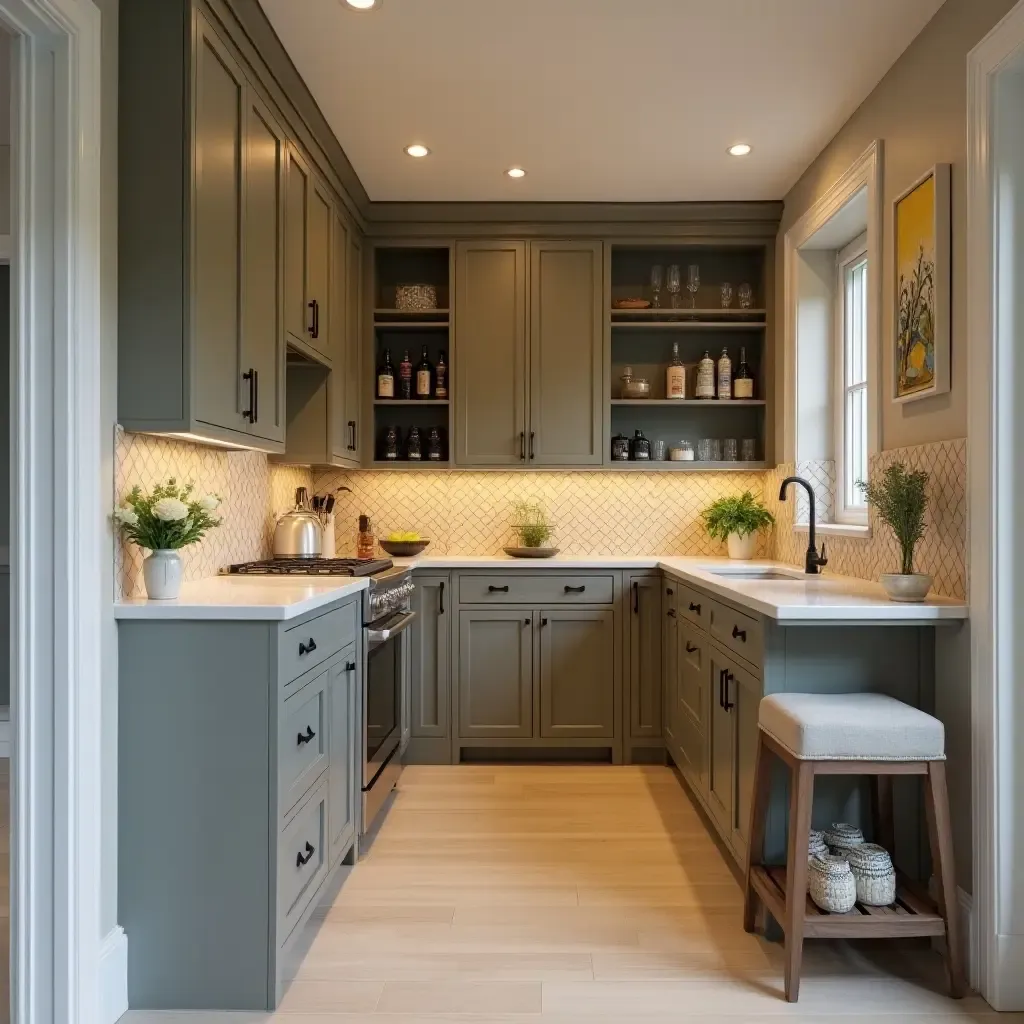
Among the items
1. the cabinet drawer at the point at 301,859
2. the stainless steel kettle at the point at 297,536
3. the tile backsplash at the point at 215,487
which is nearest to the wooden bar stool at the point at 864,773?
the cabinet drawer at the point at 301,859

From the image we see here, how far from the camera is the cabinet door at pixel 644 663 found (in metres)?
3.83

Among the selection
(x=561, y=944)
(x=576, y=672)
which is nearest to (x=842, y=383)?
(x=576, y=672)

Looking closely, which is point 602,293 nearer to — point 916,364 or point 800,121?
point 800,121

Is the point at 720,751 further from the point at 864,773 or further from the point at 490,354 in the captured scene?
the point at 490,354

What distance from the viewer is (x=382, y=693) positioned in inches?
121

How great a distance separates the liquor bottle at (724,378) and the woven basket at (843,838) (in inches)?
97.7

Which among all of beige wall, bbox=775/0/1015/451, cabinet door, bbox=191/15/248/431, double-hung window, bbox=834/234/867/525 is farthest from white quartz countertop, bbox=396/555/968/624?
cabinet door, bbox=191/15/248/431

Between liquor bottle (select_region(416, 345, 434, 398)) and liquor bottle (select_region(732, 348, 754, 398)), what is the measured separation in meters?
1.61

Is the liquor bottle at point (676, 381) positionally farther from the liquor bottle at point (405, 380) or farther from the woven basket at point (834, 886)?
the woven basket at point (834, 886)

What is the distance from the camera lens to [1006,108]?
2062 mm

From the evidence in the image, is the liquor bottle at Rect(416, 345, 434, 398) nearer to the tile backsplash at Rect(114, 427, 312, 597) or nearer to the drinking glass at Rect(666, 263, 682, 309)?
the tile backsplash at Rect(114, 427, 312, 597)

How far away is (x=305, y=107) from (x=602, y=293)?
172cm

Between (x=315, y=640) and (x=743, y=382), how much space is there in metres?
2.83

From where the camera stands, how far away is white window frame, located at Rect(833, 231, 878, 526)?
3492 millimetres
